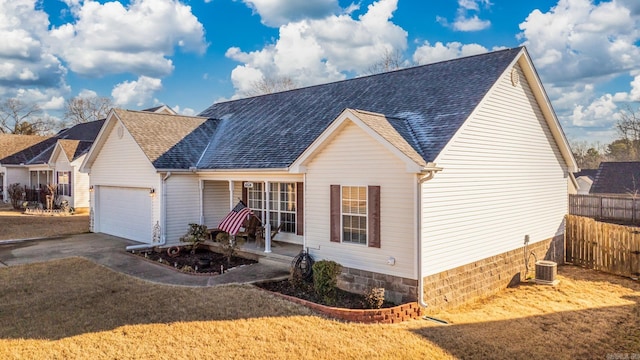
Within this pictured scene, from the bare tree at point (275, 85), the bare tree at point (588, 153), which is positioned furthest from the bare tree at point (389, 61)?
the bare tree at point (588, 153)

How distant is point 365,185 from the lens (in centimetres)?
1000

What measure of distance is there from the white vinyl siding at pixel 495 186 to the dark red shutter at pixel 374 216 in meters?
1.09

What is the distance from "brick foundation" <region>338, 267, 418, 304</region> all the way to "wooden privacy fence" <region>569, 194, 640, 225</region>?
965 inches

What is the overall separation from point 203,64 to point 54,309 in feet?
76.7

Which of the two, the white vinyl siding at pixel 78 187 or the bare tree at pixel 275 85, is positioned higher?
the bare tree at pixel 275 85

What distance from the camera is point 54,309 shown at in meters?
8.70

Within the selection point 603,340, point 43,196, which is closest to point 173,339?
Result: point 603,340

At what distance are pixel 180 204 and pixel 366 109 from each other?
7.82 meters

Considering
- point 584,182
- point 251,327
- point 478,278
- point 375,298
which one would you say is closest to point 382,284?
point 375,298

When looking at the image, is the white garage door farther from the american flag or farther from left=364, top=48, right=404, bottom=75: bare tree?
left=364, top=48, right=404, bottom=75: bare tree

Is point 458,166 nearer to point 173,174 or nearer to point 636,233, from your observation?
point 636,233

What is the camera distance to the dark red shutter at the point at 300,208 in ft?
46.1

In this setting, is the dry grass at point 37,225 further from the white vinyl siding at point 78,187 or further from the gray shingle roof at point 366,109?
the gray shingle roof at point 366,109

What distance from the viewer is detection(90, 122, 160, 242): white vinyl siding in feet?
50.8
